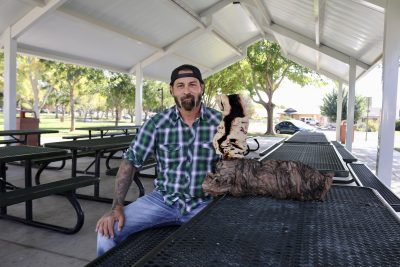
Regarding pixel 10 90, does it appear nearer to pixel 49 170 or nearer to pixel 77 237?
pixel 49 170

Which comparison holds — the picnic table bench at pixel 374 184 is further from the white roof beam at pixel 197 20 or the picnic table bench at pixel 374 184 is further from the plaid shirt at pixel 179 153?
the white roof beam at pixel 197 20

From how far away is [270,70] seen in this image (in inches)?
955

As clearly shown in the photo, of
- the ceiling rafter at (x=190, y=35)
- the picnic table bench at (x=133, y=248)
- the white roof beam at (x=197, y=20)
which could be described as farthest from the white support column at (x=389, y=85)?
the ceiling rafter at (x=190, y=35)

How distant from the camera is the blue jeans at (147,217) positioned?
1.92 metres

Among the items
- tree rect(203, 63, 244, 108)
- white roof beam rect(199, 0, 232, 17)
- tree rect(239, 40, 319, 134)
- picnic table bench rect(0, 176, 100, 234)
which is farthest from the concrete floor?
tree rect(203, 63, 244, 108)

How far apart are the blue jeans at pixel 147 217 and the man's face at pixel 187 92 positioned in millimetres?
553

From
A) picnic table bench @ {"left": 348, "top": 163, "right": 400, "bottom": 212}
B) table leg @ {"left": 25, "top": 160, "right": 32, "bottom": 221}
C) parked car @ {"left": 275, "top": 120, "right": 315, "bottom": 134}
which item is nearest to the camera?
picnic table bench @ {"left": 348, "top": 163, "right": 400, "bottom": 212}

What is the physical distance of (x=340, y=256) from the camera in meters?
1.05

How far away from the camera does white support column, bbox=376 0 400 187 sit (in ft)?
14.8

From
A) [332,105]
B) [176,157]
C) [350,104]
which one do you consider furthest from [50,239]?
[332,105]

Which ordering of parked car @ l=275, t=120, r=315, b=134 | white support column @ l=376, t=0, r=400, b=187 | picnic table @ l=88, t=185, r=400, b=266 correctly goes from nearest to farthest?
picnic table @ l=88, t=185, r=400, b=266 < white support column @ l=376, t=0, r=400, b=187 < parked car @ l=275, t=120, r=315, b=134

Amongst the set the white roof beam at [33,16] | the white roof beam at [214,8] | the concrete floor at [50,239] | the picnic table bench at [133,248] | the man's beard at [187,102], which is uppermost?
the white roof beam at [214,8]

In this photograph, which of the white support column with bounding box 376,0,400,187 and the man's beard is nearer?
the man's beard

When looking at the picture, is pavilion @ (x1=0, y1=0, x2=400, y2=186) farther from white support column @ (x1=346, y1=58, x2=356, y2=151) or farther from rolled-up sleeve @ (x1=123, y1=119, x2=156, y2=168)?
rolled-up sleeve @ (x1=123, y1=119, x2=156, y2=168)
